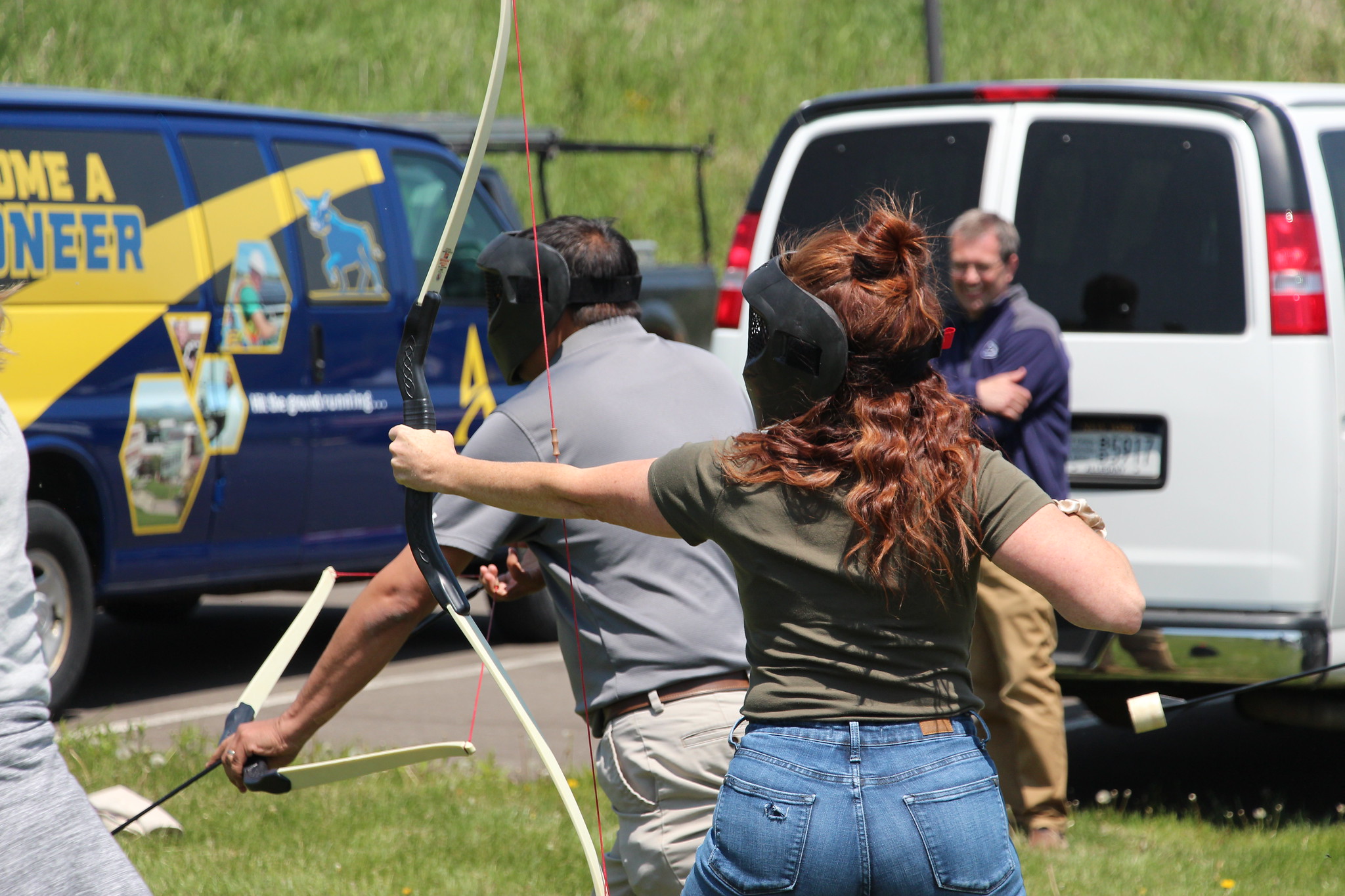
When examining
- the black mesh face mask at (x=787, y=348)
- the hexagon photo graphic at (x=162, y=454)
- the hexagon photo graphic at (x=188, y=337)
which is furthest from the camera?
the hexagon photo graphic at (x=188, y=337)

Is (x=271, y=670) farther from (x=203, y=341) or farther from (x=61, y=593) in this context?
(x=203, y=341)

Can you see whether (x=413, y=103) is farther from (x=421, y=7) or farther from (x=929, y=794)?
(x=929, y=794)

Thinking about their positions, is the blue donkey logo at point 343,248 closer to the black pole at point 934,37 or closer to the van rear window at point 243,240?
the van rear window at point 243,240

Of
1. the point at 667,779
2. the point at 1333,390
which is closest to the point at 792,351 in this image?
the point at 667,779

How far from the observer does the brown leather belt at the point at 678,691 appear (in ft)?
9.30

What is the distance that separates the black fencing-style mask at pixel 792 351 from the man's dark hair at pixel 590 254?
726mm

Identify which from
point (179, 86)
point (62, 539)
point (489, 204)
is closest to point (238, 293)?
point (62, 539)

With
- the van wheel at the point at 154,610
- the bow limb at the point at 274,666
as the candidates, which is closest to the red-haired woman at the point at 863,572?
the bow limb at the point at 274,666

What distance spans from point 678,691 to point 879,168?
339 cm

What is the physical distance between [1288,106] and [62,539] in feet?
15.3

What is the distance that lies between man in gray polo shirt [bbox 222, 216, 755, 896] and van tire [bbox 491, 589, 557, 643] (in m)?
5.48

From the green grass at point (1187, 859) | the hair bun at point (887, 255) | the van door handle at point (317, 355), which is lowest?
the green grass at point (1187, 859)

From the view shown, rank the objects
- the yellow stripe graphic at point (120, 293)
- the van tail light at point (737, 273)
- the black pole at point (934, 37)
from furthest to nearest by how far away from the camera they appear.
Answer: the black pole at point (934, 37), the yellow stripe graphic at point (120, 293), the van tail light at point (737, 273)

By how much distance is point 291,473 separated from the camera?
7105 millimetres
